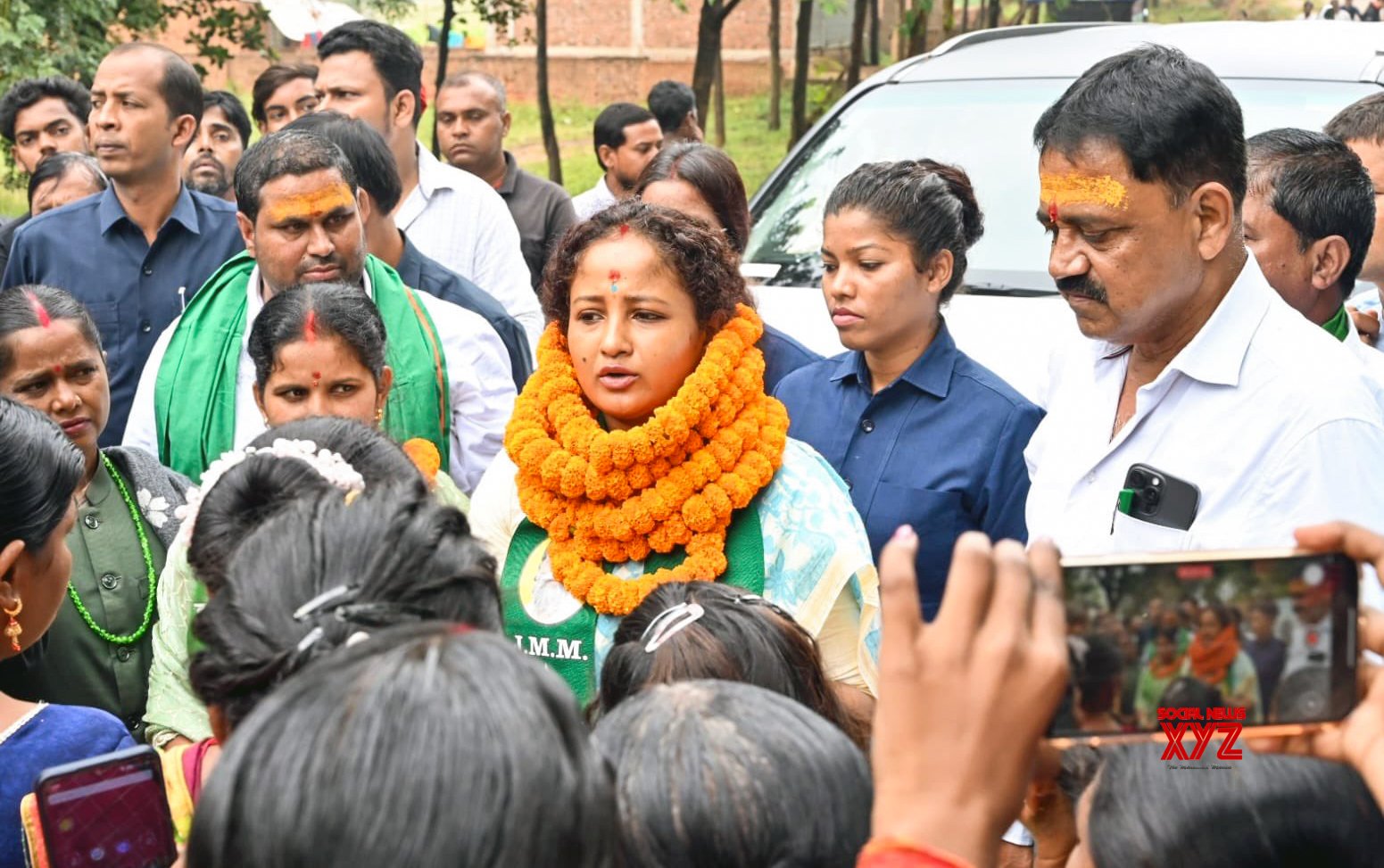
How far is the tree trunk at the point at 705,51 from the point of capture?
38.2 feet

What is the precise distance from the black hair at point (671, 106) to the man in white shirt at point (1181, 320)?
20.5 ft

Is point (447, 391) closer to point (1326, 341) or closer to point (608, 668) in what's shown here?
point (608, 668)

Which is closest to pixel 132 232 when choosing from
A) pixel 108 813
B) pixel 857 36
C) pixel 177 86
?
pixel 177 86

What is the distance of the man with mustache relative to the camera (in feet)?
22.8

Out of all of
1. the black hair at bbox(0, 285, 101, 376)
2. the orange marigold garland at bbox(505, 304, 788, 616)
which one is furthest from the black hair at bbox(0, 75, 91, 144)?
the orange marigold garland at bbox(505, 304, 788, 616)

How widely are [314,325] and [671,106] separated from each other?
568 centimetres

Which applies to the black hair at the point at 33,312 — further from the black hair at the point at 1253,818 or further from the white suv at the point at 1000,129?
the black hair at the point at 1253,818

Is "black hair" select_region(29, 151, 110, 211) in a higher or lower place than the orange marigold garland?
higher

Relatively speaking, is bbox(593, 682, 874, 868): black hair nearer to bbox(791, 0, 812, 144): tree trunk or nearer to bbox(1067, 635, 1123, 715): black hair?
bbox(1067, 635, 1123, 715): black hair

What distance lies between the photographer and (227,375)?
384 cm

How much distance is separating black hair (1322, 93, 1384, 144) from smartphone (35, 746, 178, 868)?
12.2ft

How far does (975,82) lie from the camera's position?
A: 5598mm

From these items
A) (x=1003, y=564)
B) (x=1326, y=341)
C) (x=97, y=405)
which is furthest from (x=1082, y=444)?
(x=97, y=405)

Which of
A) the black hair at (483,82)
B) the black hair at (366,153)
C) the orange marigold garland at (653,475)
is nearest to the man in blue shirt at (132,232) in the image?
the black hair at (366,153)
